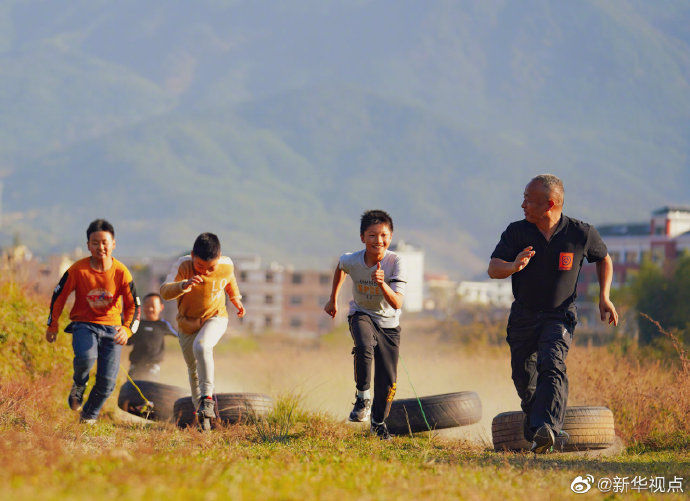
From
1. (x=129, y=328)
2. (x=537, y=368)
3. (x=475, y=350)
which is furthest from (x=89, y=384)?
(x=475, y=350)

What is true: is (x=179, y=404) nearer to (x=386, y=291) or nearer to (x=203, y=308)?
(x=203, y=308)

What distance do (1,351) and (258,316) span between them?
512 feet

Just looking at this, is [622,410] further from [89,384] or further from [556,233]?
[89,384]

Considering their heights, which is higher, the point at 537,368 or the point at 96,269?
the point at 96,269

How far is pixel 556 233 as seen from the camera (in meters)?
8.07

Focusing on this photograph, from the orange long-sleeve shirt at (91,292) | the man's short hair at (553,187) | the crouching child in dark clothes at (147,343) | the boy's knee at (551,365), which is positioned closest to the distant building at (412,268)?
the crouching child in dark clothes at (147,343)

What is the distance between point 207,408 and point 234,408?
2.12ft

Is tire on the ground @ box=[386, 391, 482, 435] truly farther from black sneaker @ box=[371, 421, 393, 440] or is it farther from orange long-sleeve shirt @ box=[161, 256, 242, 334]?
orange long-sleeve shirt @ box=[161, 256, 242, 334]

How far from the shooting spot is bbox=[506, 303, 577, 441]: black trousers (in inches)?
305

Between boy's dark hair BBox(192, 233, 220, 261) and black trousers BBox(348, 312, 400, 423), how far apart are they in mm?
1449

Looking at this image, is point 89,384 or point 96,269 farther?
point 89,384

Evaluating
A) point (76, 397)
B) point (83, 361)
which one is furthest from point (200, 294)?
point (76, 397)

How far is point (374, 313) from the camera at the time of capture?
9188 millimetres

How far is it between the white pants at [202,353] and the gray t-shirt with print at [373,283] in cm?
138
